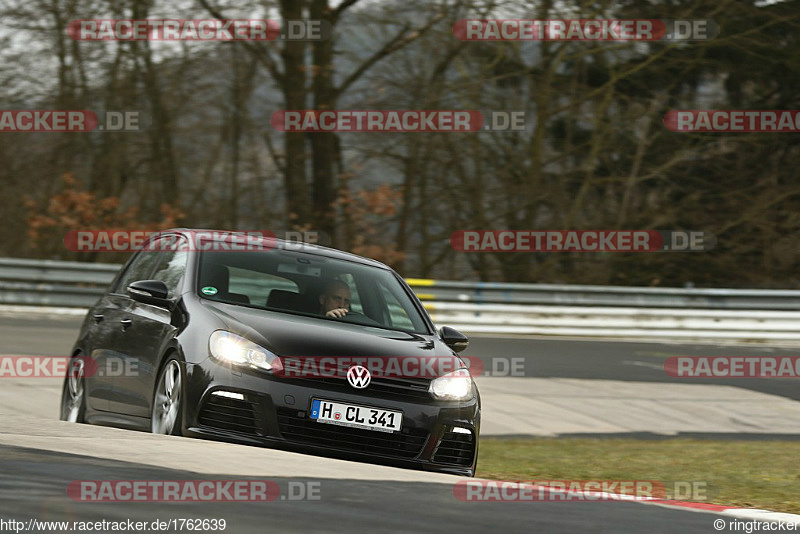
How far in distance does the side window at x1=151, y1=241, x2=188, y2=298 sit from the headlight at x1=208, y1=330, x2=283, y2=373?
3.23 ft

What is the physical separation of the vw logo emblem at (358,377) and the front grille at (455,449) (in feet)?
1.88

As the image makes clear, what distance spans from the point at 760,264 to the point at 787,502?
17152mm

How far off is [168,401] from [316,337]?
35.9 inches

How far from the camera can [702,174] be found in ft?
77.6

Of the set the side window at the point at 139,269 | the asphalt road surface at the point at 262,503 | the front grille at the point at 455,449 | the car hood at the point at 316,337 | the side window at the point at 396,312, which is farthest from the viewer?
the side window at the point at 139,269

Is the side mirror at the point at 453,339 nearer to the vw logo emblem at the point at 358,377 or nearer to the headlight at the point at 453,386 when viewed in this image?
the headlight at the point at 453,386

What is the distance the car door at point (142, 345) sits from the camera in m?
7.00

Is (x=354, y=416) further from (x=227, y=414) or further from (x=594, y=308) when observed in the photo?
(x=594, y=308)

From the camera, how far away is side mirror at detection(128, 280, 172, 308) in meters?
7.18

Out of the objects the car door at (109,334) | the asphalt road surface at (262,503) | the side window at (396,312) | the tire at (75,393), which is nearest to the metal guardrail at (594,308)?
the tire at (75,393)

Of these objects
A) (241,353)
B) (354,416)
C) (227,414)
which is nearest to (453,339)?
(354,416)

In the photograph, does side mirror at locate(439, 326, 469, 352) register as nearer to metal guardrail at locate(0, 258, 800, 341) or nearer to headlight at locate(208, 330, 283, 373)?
headlight at locate(208, 330, 283, 373)

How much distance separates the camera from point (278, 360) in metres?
6.38

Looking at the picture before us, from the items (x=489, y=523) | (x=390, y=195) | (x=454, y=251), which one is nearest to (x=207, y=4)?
(x=390, y=195)
